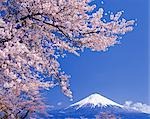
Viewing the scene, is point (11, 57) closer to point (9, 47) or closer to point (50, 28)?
point (9, 47)

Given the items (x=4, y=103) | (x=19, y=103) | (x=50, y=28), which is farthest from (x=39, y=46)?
(x=19, y=103)

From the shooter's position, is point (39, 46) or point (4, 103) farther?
point (4, 103)

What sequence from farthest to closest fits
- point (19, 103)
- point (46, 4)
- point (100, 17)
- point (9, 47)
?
point (19, 103) < point (100, 17) < point (46, 4) < point (9, 47)

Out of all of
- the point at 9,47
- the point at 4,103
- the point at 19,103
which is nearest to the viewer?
the point at 9,47

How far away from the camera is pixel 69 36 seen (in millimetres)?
8750

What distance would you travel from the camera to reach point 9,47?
7312mm

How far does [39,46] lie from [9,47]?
1760 mm

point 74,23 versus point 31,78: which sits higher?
point 74,23

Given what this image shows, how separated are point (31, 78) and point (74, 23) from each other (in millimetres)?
1363

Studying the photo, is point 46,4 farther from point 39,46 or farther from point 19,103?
point 19,103

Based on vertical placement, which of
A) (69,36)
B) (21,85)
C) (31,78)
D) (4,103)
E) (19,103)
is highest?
(19,103)

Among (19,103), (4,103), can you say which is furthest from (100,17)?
(19,103)

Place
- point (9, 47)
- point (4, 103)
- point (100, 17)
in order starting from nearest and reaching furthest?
point (9, 47)
point (100, 17)
point (4, 103)

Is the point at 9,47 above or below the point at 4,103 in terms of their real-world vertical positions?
below
